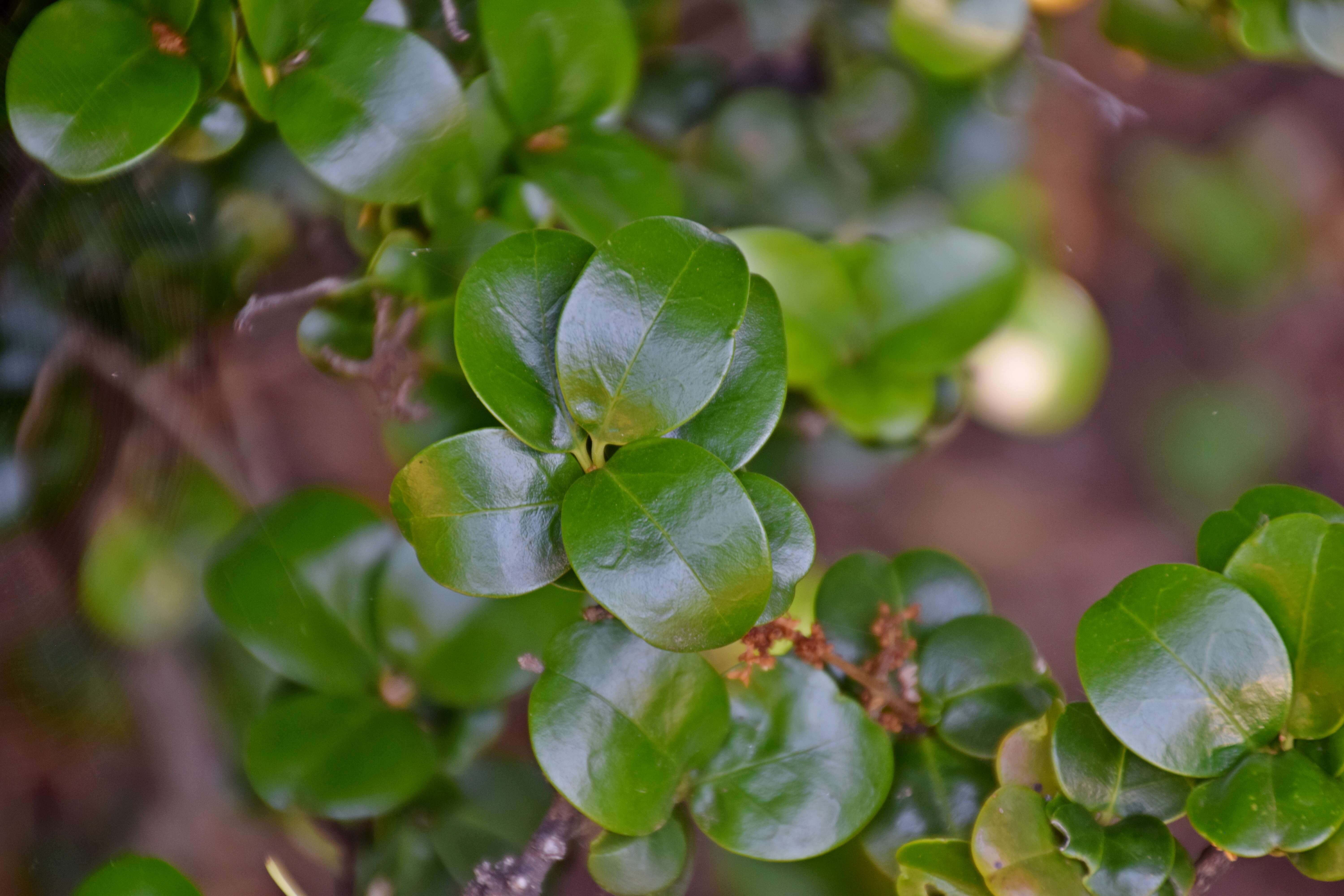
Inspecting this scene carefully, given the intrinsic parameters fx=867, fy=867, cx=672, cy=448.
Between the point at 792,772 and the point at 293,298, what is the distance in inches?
19.7

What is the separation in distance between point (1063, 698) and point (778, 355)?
387 millimetres

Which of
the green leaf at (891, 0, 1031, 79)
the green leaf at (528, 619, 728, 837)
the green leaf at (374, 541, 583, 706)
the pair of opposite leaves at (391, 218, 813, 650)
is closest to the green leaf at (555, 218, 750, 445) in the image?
the pair of opposite leaves at (391, 218, 813, 650)

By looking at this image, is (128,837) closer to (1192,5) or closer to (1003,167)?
(1003,167)

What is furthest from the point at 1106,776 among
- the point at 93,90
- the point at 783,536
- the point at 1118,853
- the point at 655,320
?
the point at 93,90

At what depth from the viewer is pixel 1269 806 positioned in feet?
1.56

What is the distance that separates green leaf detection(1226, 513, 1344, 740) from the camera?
0.50 meters

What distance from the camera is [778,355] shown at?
478 mm

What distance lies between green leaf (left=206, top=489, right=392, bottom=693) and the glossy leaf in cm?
35

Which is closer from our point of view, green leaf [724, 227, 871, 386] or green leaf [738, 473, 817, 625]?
green leaf [738, 473, 817, 625]

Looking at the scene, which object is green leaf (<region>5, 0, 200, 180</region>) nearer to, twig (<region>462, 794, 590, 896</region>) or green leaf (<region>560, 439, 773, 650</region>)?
green leaf (<region>560, 439, 773, 650</region>)

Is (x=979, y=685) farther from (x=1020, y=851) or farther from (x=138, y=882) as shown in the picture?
(x=138, y=882)

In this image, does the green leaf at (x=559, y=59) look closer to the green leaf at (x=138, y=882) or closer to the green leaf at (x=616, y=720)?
the green leaf at (x=616, y=720)

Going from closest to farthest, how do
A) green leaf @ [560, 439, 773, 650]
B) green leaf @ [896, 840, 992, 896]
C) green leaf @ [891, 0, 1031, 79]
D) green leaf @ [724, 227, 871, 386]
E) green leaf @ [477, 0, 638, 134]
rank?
green leaf @ [560, 439, 773, 650], green leaf @ [896, 840, 992, 896], green leaf @ [477, 0, 638, 134], green leaf @ [724, 227, 871, 386], green leaf @ [891, 0, 1031, 79]

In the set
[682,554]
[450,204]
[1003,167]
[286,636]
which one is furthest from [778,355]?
[1003,167]
